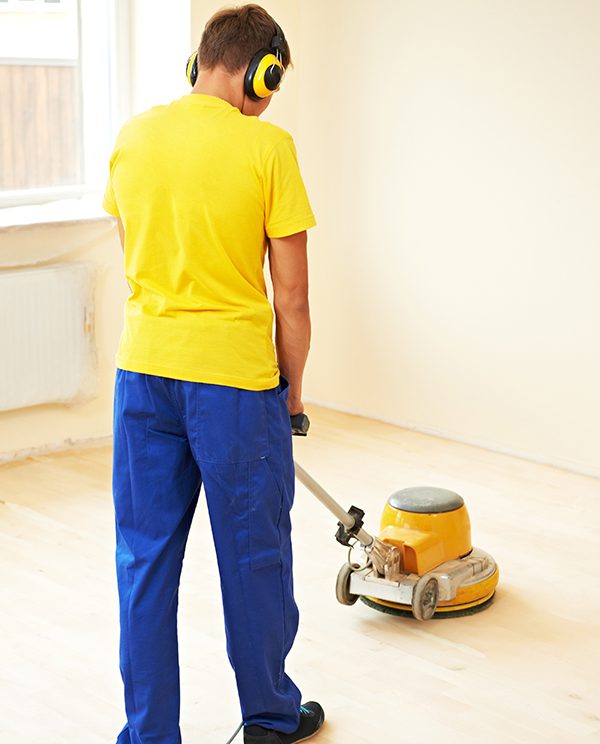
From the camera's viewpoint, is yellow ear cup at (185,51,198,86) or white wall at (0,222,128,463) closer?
yellow ear cup at (185,51,198,86)

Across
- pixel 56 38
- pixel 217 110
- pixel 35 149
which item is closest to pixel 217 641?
pixel 217 110

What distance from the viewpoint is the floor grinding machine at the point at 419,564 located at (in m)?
2.76

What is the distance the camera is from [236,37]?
6.19 ft

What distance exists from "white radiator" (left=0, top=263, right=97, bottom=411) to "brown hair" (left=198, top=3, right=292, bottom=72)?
7.46ft

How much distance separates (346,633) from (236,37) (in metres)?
1.48

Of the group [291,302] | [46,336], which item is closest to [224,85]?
[291,302]

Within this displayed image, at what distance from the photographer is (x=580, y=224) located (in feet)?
13.2

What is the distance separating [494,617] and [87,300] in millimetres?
2033

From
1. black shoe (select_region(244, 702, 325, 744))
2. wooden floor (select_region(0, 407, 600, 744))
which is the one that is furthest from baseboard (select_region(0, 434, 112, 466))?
black shoe (select_region(244, 702, 325, 744))

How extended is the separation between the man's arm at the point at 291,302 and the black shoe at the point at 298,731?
2.08 ft

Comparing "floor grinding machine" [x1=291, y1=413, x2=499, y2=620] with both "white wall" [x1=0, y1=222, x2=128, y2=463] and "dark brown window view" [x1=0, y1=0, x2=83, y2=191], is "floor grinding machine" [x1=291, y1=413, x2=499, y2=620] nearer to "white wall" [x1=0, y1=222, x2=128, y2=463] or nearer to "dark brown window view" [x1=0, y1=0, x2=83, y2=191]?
"white wall" [x1=0, y1=222, x2=128, y2=463]

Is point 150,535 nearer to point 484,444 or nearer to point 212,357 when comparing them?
point 212,357

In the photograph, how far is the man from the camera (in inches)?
73.4

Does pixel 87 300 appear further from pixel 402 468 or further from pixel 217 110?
pixel 217 110
